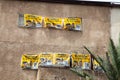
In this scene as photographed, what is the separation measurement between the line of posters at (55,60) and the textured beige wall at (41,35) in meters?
0.32

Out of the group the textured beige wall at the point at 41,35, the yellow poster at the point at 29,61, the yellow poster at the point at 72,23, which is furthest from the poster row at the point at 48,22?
the yellow poster at the point at 29,61

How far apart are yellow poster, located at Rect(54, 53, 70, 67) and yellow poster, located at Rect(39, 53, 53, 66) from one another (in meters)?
0.27

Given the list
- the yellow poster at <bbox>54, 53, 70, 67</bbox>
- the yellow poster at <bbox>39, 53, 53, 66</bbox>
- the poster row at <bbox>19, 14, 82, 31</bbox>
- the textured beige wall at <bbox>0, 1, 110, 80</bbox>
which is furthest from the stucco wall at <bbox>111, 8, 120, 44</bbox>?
the yellow poster at <bbox>39, 53, 53, 66</bbox>

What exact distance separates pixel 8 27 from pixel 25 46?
4.69ft

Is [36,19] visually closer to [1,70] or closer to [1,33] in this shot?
[1,33]

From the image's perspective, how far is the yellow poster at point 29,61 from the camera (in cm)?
1716

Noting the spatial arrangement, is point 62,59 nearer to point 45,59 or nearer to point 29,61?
point 45,59

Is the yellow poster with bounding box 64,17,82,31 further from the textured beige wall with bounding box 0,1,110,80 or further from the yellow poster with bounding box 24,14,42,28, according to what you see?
the yellow poster with bounding box 24,14,42,28

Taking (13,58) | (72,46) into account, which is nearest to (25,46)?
(13,58)

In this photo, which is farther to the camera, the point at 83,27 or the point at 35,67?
the point at 83,27

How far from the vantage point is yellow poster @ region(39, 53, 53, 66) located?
17.0 meters

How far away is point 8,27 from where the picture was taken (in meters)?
17.8

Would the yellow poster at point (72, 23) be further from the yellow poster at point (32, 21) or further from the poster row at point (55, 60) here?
the poster row at point (55, 60)

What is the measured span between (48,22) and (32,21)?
886 millimetres
